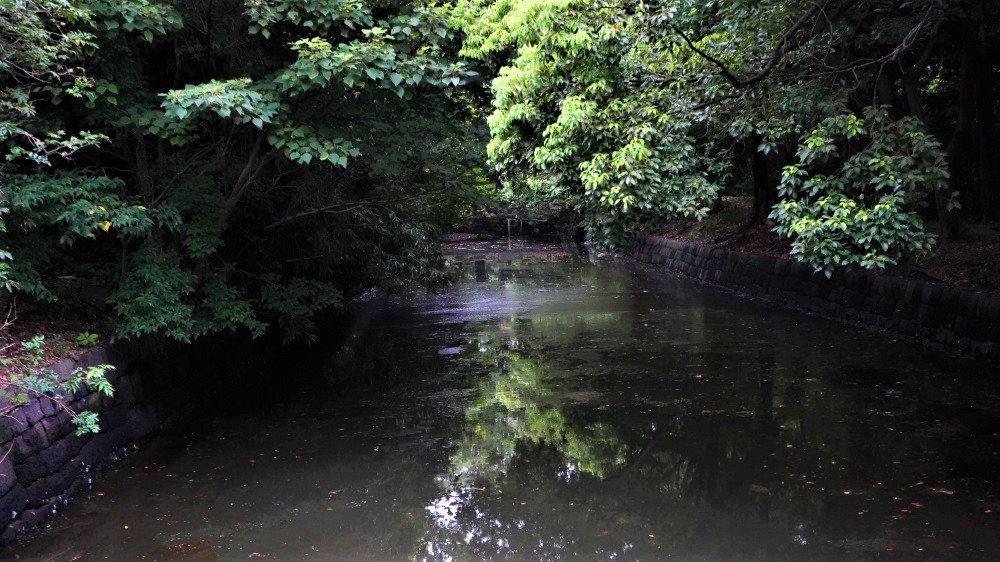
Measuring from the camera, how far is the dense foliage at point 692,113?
24.8 feet

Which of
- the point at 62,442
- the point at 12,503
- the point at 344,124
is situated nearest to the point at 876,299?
the point at 344,124

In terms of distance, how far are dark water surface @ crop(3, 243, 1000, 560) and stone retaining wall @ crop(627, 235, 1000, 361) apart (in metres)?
0.41

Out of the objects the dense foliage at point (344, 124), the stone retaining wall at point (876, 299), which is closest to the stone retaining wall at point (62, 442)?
the dense foliage at point (344, 124)

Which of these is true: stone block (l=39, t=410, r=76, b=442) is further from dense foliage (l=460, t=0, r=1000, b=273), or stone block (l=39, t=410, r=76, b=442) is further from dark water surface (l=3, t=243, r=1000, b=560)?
dense foliage (l=460, t=0, r=1000, b=273)

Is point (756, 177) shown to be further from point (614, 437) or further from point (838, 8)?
point (614, 437)

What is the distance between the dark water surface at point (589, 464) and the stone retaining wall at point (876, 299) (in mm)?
408

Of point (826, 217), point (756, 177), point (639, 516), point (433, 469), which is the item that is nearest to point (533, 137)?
point (826, 217)

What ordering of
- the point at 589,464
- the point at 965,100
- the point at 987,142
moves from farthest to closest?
the point at 987,142 < the point at 965,100 < the point at 589,464

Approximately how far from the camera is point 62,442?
6.82 meters

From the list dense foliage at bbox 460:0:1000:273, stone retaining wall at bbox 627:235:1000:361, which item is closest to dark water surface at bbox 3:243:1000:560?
stone retaining wall at bbox 627:235:1000:361

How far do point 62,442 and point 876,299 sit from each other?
38.0ft

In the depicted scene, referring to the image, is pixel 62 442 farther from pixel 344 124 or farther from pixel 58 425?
pixel 344 124

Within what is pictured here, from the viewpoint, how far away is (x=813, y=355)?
1160 centimetres

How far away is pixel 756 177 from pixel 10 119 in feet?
56.1
